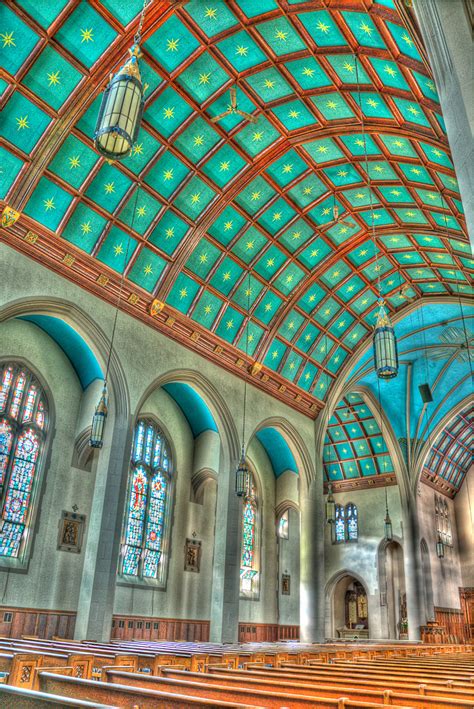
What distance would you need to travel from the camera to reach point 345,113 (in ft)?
45.1

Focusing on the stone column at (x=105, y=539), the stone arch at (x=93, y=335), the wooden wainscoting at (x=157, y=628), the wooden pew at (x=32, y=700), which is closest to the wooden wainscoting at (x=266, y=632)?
the wooden wainscoting at (x=157, y=628)

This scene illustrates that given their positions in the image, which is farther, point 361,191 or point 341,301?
point 341,301

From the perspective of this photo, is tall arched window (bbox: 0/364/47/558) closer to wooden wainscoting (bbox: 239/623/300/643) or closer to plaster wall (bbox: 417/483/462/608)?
wooden wainscoting (bbox: 239/623/300/643)

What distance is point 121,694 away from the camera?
140 inches

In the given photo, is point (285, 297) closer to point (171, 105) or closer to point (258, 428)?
point (258, 428)

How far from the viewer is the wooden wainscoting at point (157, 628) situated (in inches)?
603

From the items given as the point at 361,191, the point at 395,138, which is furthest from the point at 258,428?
the point at 395,138

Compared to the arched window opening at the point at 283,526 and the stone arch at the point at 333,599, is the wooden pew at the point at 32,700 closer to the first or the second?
the arched window opening at the point at 283,526

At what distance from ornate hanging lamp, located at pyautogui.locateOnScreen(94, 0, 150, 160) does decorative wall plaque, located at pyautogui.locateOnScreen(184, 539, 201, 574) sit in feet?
48.3

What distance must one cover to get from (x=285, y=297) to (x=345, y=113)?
645cm

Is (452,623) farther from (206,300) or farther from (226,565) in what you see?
(206,300)

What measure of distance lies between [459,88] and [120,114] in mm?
3636

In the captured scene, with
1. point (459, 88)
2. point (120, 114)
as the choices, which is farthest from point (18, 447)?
point (459, 88)

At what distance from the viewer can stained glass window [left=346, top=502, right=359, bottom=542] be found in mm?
27484
